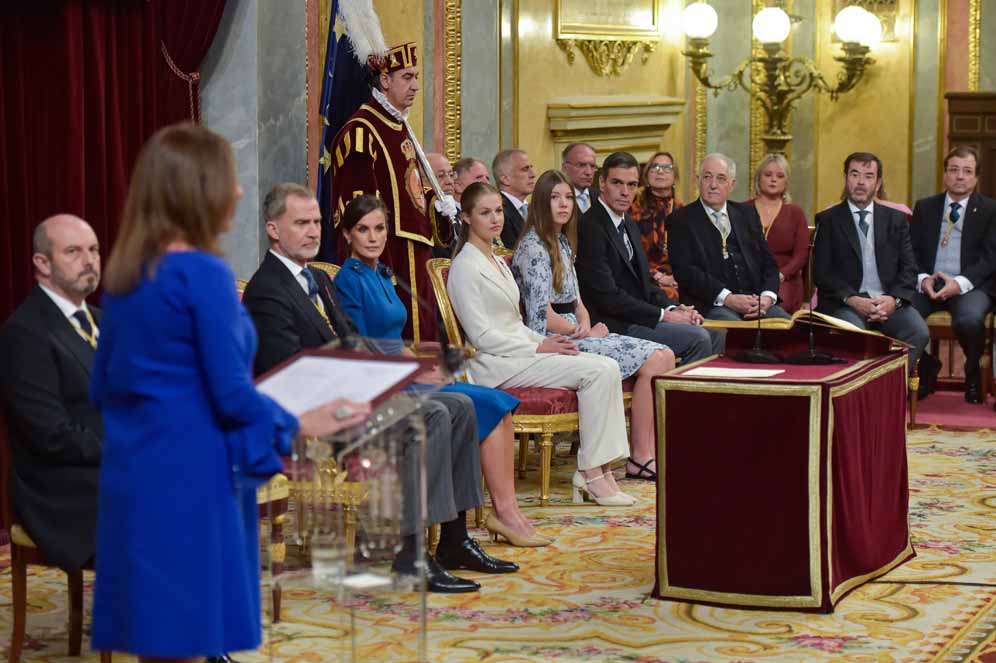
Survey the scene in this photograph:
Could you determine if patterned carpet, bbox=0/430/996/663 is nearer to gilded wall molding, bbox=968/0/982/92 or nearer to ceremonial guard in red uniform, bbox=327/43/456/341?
ceremonial guard in red uniform, bbox=327/43/456/341

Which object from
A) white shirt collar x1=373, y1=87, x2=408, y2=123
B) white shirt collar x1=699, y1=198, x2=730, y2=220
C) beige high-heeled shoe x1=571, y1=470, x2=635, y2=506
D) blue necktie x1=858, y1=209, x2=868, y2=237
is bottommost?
beige high-heeled shoe x1=571, y1=470, x2=635, y2=506

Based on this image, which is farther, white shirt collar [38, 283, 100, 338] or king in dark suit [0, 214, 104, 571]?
white shirt collar [38, 283, 100, 338]

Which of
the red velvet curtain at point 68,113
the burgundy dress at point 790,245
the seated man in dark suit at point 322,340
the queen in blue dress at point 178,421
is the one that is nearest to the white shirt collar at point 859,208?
the burgundy dress at point 790,245

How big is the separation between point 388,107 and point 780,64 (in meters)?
5.87

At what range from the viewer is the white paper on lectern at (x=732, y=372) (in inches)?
195

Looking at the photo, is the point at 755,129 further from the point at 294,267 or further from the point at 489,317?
the point at 294,267

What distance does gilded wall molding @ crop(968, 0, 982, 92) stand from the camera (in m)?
12.3

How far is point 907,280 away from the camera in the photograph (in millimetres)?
8531

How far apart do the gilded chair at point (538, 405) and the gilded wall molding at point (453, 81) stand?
2.38 m

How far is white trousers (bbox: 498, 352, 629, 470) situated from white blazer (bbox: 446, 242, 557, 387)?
45 mm

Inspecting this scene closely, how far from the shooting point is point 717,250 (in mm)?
8016

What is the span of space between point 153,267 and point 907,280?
6.29 meters

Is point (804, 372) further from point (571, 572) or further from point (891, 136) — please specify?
point (891, 136)

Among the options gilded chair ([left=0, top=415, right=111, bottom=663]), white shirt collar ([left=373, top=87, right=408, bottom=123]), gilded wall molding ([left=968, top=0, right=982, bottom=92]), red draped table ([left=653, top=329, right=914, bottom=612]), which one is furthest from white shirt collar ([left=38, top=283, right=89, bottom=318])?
gilded wall molding ([left=968, top=0, right=982, bottom=92])
